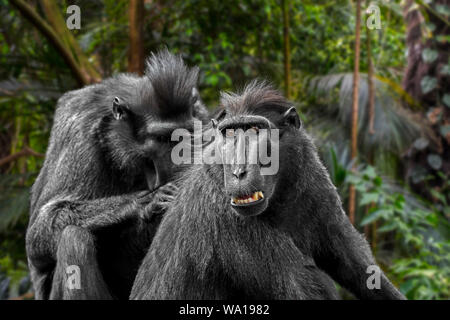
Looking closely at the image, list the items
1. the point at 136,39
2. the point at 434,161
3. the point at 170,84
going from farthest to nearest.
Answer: the point at 434,161 < the point at 136,39 < the point at 170,84

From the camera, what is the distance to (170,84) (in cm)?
343

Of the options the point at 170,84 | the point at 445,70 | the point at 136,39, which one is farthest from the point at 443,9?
the point at 170,84

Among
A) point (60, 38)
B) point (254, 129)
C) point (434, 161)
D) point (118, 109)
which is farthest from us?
point (434, 161)

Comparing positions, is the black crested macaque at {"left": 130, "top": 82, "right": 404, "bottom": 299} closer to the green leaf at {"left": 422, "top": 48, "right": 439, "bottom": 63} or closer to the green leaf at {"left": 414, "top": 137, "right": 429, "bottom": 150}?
the green leaf at {"left": 414, "top": 137, "right": 429, "bottom": 150}

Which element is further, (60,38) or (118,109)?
(60,38)

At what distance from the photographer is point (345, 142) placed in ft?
22.0

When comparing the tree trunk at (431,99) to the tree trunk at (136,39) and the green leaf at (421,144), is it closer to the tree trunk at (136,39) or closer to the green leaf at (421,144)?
the green leaf at (421,144)

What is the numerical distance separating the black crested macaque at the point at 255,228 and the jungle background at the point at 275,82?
2911 millimetres

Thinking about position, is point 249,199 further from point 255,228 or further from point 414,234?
point 414,234

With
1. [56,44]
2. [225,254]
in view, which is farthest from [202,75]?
[225,254]

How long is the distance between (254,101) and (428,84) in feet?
17.6

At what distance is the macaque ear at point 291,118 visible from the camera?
2576 mm

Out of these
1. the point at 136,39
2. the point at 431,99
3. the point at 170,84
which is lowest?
the point at 170,84

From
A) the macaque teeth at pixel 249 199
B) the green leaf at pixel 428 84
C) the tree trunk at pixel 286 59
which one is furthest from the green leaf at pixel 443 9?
the macaque teeth at pixel 249 199
